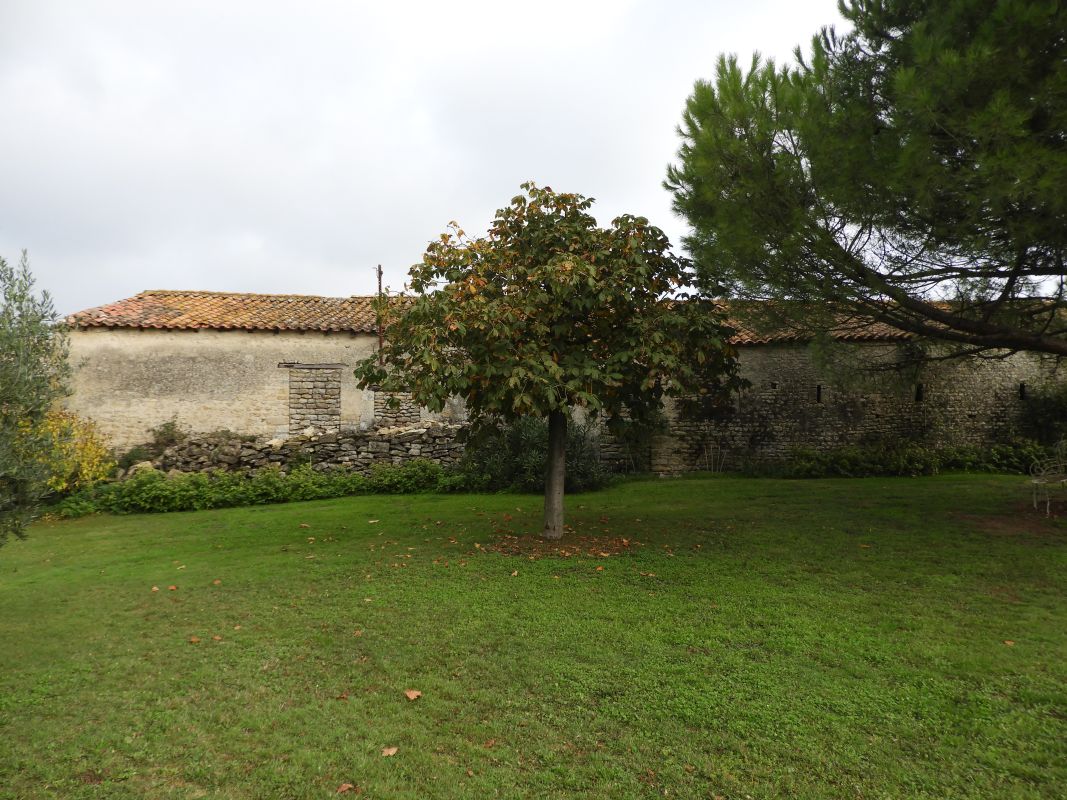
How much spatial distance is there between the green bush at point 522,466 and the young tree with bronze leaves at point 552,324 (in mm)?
4928

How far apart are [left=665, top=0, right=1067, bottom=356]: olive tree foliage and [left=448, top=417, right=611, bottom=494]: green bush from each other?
21.2 ft

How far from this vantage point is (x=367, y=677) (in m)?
4.66

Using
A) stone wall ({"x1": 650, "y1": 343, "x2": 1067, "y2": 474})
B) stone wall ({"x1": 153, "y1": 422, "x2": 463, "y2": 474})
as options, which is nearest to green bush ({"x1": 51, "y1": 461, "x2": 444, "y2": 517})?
stone wall ({"x1": 153, "y1": 422, "x2": 463, "y2": 474})

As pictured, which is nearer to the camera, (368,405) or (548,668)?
(548,668)

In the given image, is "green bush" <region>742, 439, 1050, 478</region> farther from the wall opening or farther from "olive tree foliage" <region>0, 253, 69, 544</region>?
"olive tree foliage" <region>0, 253, 69, 544</region>

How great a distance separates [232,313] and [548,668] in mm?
14658

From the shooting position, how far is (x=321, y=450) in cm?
1527

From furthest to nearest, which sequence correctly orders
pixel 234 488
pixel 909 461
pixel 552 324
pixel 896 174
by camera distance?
pixel 909 461 → pixel 234 488 → pixel 552 324 → pixel 896 174

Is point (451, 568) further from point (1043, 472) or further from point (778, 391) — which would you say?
point (778, 391)

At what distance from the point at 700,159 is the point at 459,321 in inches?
145

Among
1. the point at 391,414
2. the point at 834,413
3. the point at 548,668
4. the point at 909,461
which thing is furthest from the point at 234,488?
the point at 909,461

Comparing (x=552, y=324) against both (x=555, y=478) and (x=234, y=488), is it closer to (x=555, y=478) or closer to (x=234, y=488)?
(x=555, y=478)

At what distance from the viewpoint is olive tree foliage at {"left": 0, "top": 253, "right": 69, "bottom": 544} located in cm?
465

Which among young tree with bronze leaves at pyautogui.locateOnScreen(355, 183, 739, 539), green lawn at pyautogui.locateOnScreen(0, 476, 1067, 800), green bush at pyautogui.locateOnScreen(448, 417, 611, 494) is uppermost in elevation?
young tree with bronze leaves at pyautogui.locateOnScreen(355, 183, 739, 539)
